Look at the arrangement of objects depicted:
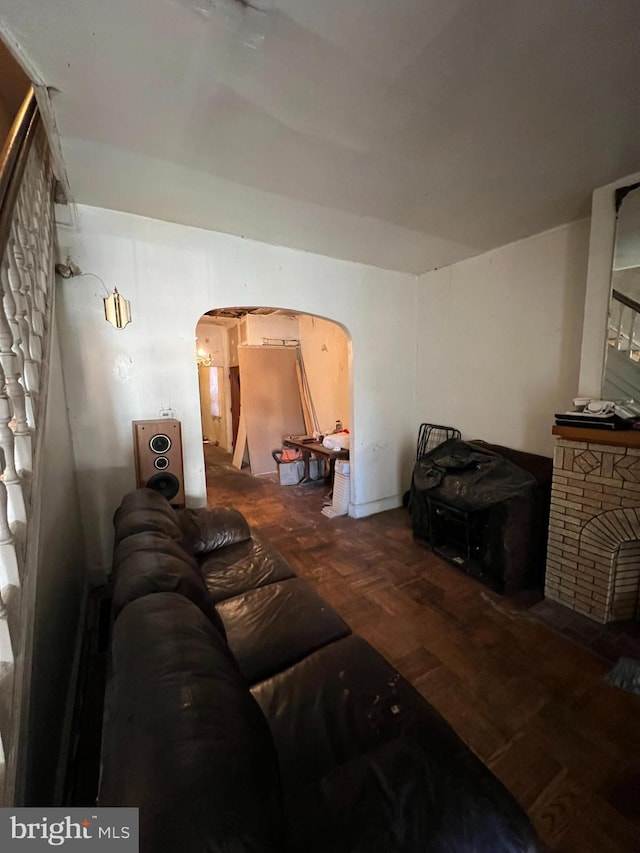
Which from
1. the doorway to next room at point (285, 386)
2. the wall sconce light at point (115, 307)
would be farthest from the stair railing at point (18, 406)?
the doorway to next room at point (285, 386)

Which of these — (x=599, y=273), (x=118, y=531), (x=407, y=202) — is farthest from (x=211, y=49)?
(x=599, y=273)

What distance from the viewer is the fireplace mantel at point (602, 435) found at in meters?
1.80

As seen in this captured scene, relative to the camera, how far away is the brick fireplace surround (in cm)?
186

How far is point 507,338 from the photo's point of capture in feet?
9.48

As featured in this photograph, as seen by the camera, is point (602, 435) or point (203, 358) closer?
point (602, 435)

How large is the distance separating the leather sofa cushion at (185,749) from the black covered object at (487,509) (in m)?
2.09

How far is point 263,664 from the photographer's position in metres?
1.24

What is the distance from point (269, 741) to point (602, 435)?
7.27 ft

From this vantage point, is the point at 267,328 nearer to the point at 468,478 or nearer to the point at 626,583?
the point at 468,478

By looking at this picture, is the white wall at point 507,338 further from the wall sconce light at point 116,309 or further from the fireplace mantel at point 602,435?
the wall sconce light at point 116,309

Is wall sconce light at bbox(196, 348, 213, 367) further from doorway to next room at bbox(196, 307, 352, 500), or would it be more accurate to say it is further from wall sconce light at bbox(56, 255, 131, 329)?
wall sconce light at bbox(56, 255, 131, 329)

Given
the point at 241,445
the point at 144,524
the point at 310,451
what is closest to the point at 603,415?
the point at 144,524

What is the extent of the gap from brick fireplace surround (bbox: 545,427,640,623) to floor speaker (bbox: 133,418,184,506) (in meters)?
2.59

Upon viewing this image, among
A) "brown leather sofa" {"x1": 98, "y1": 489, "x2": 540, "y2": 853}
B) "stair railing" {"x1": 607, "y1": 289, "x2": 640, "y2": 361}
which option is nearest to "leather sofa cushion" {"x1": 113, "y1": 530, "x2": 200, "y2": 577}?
"brown leather sofa" {"x1": 98, "y1": 489, "x2": 540, "y2": 853}
